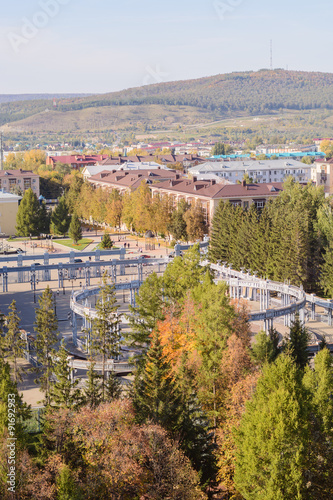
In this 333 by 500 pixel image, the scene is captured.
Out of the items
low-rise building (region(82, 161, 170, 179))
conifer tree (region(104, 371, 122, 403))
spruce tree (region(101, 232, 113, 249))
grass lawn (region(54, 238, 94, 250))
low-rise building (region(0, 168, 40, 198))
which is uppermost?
low-rise building (region(82, 161, 170, 179))

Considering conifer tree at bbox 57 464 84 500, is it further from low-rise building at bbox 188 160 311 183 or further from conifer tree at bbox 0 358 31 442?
low-rise building at bbox 188 160 311 183

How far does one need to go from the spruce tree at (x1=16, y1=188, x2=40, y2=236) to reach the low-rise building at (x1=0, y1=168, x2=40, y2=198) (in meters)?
29.4

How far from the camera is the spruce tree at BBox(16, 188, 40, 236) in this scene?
304ft

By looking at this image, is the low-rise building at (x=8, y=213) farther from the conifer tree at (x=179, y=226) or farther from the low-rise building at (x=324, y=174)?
the low-rise building at (x=324, y=174)

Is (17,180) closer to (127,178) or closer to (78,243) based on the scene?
(127,178)

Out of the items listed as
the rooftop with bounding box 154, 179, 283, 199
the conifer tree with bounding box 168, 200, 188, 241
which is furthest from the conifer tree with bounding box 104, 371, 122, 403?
the rooftop with bounding box 154, 179, 283, 199

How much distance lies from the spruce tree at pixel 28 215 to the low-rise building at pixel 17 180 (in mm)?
29431

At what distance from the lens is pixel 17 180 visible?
125m

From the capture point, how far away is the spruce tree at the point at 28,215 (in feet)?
304

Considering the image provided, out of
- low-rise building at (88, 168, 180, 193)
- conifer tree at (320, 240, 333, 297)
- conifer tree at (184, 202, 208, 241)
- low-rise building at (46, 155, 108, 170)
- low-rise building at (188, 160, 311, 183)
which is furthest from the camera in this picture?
low-rise building at (46, 155, 108, 170)

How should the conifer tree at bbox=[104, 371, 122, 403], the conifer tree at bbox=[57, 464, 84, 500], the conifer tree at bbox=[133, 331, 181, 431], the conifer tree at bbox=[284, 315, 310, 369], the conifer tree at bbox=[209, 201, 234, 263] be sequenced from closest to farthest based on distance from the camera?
the conifer tree at bbox=[57, 464, 84, 500] < the conifer tree at bbox=[133, 331, 181, 431] < the conifer tree at bbox=[104, 371, 122, 403] < the conifer tree at bbox=[284, 315, 310, 369] < the conifer tree at bbox=[209, 201, 234, 263]

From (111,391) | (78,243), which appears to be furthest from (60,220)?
(111,391)

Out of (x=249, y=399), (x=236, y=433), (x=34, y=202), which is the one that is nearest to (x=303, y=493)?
(x=236, y=433)

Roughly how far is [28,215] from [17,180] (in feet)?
112
